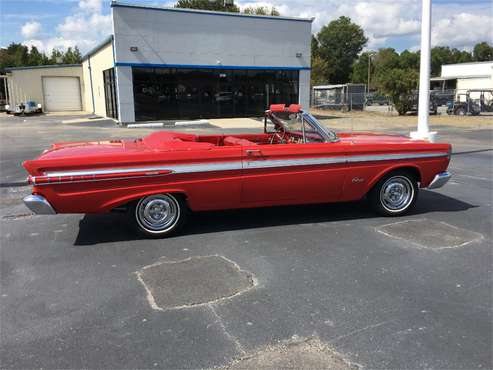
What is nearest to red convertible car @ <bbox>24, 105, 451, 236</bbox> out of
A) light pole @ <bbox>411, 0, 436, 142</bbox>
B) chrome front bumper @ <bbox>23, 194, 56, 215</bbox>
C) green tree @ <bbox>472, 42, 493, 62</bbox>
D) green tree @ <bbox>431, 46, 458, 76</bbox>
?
chrome front bumper @ <bbox>23, 194, 56, 215</bbox>

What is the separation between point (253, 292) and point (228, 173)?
1.74 m

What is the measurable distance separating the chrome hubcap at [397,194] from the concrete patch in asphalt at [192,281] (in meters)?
2.54

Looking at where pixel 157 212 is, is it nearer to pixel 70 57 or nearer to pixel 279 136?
pixel 279 136

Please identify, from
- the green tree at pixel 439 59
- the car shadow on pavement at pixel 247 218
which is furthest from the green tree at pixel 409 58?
the car shadow on pavement at pixel 247 218

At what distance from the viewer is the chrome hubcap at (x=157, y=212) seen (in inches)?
204

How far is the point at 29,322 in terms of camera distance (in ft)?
11.4

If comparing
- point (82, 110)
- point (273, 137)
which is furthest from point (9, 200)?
point (82, 110)

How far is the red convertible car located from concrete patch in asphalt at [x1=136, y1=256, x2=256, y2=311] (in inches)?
33.7

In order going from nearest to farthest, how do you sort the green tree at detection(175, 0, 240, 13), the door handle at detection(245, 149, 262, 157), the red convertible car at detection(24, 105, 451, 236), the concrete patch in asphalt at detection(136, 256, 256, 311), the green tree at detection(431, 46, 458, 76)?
the concrete patch in asphalt at detection(136, 256, 256, 311), the red convertible car at detection(24, 105, 451, 236), the door handle at detection(245, 149, 262, 157), the green tree at detection(175, 0, 240, 13), the green tree at detection(431, 46, 458, 76)

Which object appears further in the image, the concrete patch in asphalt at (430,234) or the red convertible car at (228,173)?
the concrete patch in asphalt at (430,234)

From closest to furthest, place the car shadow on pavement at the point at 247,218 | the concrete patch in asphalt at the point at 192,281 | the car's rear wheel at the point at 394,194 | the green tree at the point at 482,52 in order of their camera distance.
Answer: the concrete patch in asphalt at the point at 192,281 → the car shadow on pavement at the point at 247,218 → the car's rear wheel at the point at 394,194 → the green tree at the point at 482,52

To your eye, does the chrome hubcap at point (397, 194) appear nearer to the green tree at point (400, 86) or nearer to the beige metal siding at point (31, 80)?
the green tree at point (400, 86)

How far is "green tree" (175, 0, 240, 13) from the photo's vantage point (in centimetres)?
6550

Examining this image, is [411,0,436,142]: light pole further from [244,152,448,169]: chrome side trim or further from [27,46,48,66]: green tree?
[27,46,48,66]: green tree
